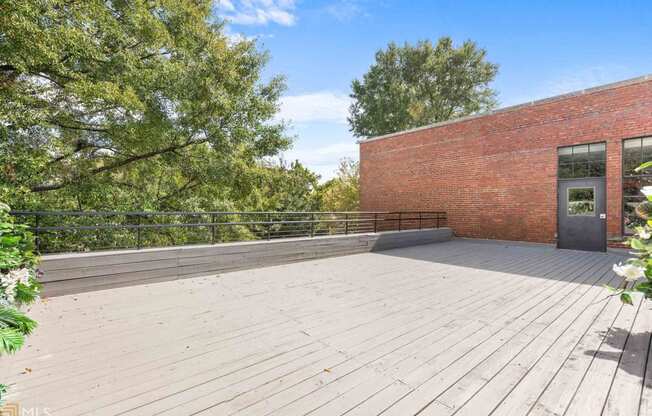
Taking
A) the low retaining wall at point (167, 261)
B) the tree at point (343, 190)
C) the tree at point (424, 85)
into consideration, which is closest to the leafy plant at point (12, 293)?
the low retaining wall at point (167, 261)

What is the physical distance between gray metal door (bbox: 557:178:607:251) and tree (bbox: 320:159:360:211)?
1014cm

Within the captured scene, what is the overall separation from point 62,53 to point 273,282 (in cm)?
659

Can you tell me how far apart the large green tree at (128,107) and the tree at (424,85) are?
407 inches

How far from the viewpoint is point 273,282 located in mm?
4582

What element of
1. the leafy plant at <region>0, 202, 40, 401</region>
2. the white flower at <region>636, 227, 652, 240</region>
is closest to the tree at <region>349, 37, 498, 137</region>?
the white flower at <region>636, 227, 652, 240</region>

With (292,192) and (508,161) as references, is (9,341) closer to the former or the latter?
(508,161)

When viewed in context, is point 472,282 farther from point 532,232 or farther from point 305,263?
point 532,232

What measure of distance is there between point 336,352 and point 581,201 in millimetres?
9018

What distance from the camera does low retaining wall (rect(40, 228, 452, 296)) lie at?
12.1 ft

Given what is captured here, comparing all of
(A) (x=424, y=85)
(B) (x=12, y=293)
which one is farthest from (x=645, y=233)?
(A) (x=424, y=85)

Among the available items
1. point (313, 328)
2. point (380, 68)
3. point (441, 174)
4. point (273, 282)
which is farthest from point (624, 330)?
point (380, 68)

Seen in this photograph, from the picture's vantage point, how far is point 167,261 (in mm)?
4512

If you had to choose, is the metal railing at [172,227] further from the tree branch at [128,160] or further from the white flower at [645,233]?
the white flower at [645,233]

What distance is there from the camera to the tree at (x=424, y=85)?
18.8m
